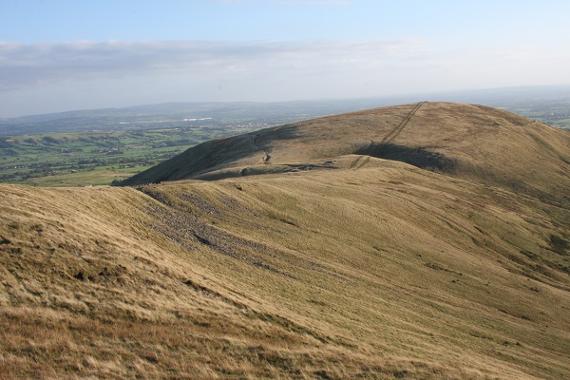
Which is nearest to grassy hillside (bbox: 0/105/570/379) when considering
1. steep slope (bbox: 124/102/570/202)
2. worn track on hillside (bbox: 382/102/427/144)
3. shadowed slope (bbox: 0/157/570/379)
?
shadowed slope (bbox: 0/157/570/379)

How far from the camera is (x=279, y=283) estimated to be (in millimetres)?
37469

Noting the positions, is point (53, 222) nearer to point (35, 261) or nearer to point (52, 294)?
point (35, 261)

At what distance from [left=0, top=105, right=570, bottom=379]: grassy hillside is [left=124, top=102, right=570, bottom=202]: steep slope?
2646 centimetres

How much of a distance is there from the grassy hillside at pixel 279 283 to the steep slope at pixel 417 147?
2646cm

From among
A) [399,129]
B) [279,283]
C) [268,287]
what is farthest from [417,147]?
[268,287]

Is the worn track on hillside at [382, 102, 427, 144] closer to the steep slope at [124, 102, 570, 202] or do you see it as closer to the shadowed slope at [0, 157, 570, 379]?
the steep slope at [124, 102, 570, 202]

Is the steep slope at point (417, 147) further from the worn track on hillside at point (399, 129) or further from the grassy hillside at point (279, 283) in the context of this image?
the grassy hillside at point (279, 283)

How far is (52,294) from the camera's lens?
79.4 ft

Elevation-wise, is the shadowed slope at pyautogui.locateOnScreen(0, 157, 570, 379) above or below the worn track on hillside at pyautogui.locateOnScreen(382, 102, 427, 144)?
below

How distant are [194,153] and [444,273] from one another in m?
102

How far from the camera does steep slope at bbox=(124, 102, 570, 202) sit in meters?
106

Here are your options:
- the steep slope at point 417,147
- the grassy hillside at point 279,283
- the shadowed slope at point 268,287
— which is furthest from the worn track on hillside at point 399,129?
the shadowed slope at point 268,287

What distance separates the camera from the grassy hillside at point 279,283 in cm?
2323

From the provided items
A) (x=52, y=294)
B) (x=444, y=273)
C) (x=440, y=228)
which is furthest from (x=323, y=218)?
(x=52, y=294)
